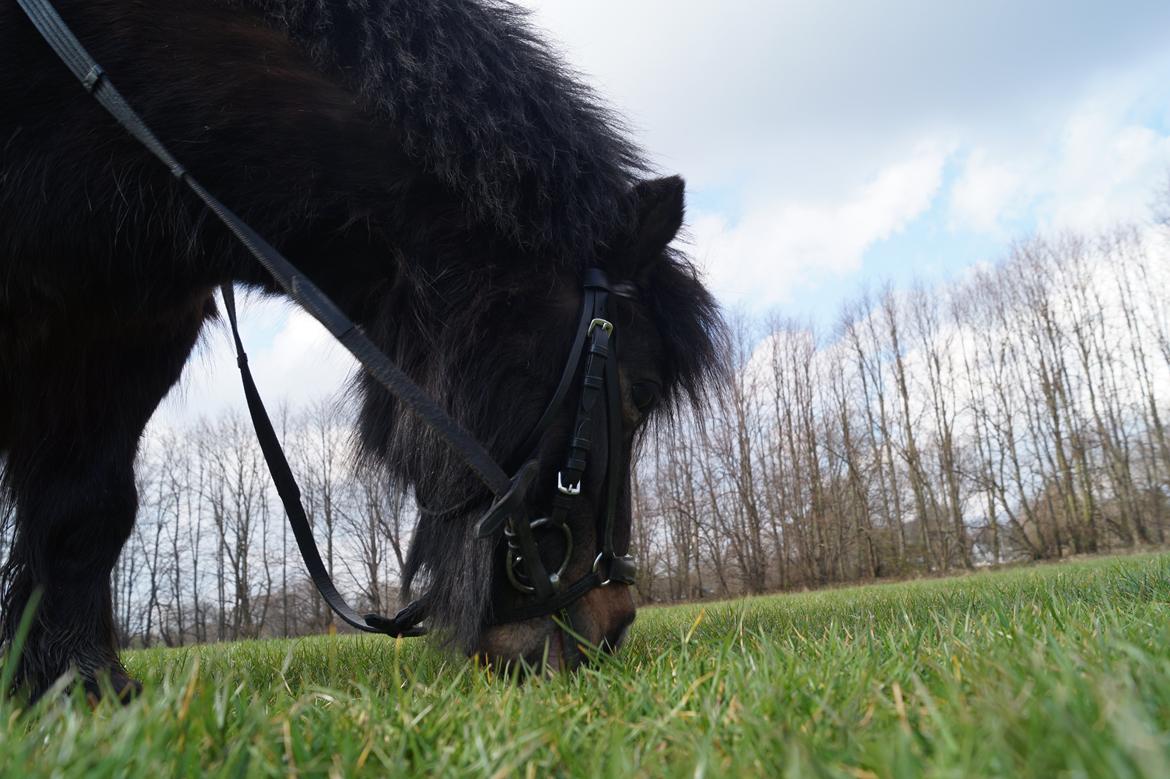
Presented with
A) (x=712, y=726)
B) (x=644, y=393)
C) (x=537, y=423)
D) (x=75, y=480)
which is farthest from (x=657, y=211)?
(x=75, y=480)

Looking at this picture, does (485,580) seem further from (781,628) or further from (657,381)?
(781,628)

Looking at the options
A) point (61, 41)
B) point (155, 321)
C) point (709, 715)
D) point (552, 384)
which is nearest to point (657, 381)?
point (552, 384)

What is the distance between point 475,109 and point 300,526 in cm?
173

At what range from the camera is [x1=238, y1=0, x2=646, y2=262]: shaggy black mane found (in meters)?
2.32

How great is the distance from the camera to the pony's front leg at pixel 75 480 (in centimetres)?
263

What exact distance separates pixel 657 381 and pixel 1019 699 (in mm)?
1761

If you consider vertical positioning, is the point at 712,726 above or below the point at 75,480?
below

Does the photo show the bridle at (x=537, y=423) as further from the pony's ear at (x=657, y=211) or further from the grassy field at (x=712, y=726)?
the grassy field at (x=712, y=726)

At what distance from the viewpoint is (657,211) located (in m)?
2.63

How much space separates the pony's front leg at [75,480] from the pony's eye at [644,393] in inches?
64.3

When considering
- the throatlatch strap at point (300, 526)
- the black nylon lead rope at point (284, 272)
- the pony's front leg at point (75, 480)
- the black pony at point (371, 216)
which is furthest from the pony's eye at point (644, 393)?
the pony's front leg at point (75, 480)

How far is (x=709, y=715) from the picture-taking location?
111 centimetres

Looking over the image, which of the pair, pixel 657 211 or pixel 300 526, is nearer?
pixel 657 211

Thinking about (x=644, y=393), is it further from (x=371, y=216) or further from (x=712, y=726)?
(x=712, y=726)
